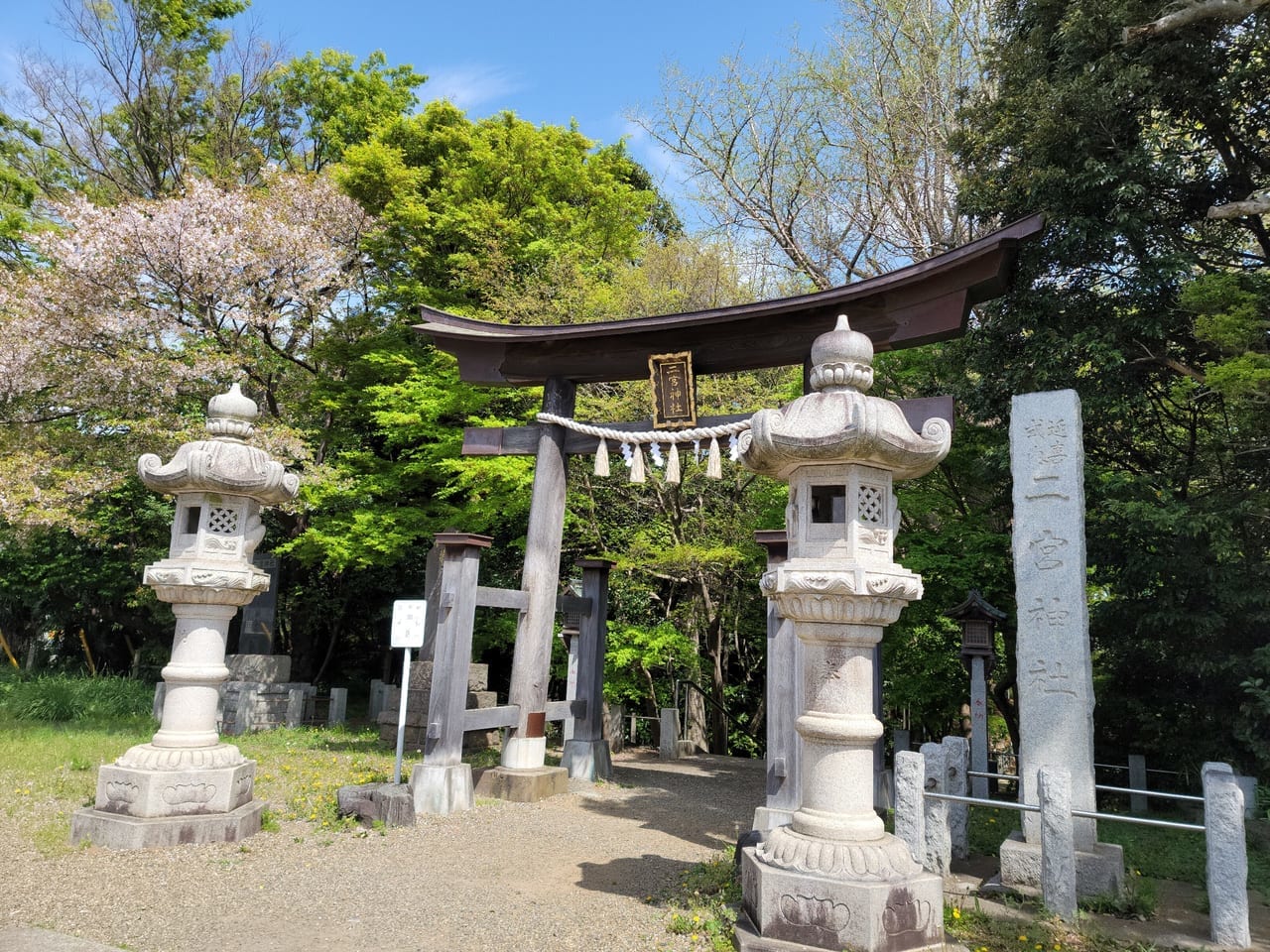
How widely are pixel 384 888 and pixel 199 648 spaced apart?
2.57 metres

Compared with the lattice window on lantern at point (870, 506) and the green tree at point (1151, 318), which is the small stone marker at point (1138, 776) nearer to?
the green tree at point (1151, 318)

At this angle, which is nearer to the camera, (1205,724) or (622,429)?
(622,429)

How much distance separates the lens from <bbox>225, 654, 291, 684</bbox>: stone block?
14405mm

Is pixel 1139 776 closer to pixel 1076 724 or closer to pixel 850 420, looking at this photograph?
pixel 1076 724

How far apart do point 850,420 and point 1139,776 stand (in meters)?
9.32

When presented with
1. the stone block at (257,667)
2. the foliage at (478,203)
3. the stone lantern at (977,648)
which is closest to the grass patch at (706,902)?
the stone lantern at (977,648)

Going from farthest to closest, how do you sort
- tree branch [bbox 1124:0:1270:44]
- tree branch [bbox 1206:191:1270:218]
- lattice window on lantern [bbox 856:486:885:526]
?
tree branch [bbox 1124:0:1270:44] < tree branch [bbox 1206:191:1270:218] < lattice window on lantern [bbox 856:486:885:526]

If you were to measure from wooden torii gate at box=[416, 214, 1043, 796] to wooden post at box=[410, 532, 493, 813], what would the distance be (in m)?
0.85

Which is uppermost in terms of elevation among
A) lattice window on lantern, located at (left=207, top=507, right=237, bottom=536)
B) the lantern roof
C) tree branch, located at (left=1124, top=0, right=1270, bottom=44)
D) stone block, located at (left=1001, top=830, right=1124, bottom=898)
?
tree branch, located at (left=1124, top=0, right=1270, bottom=44)

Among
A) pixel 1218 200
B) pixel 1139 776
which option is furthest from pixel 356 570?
pixel 1218 200

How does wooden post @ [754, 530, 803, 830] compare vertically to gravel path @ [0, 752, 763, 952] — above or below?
above

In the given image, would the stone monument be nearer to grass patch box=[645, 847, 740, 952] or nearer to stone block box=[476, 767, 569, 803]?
grass patch box=[645, 847, 740, 952]

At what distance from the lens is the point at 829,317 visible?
820 centimetres

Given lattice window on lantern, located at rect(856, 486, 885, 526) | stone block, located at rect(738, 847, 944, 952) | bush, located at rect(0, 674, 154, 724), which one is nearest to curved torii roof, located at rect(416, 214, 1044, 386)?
lattice window on lantern, located at rect(856, 486, 885, 526)
